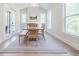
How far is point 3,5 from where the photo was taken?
321 centimetres

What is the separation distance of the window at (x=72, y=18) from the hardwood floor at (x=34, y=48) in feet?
1.28

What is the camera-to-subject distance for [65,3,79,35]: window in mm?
3266

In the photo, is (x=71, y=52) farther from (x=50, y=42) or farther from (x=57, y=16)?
(x=57, y=16)

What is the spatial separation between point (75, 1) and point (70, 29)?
2.01ft

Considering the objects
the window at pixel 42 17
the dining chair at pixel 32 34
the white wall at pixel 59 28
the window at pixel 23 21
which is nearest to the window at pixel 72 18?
the white wall at pixel 59 28

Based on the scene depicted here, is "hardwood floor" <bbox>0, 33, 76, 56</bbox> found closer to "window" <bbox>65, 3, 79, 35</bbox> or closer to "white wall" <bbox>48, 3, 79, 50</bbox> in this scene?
"white wall" <bbox>48, 3, 79, 50</bbox>

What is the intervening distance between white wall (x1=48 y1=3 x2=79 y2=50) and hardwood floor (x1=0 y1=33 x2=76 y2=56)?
17 centimetres

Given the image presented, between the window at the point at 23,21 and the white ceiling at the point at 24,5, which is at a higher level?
the white ceiling at the point at 24,5

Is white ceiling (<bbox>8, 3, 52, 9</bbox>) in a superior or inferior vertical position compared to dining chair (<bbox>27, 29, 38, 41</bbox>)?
superior

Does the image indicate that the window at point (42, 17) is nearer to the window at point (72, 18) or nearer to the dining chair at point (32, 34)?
the dining chair at point (32, 34)

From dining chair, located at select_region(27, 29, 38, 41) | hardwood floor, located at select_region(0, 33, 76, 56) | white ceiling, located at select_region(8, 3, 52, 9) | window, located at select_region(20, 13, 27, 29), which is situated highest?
white ceiling, located at select_region(8, 3, 52, 9)

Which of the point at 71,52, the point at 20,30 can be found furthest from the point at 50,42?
the point at 20,30

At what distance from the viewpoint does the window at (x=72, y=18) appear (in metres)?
3.27

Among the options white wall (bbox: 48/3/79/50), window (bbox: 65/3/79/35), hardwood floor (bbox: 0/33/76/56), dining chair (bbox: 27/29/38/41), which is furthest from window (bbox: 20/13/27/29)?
window (bbox: 65/3/79/35)
